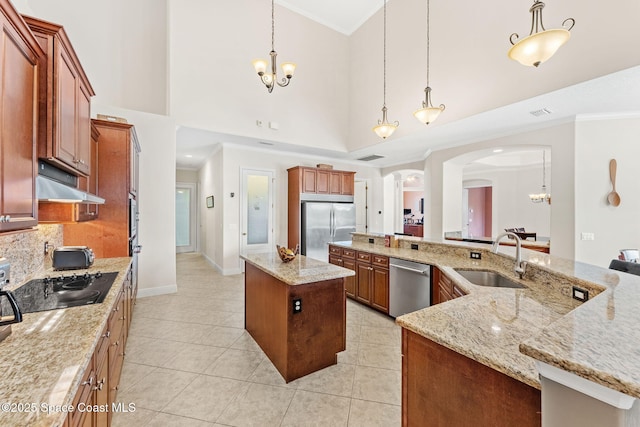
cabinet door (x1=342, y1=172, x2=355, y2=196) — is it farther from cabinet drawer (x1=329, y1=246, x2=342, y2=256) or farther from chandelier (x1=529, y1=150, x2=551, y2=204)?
chandelier (x1=529, y1=150, x2=551, y2=204)

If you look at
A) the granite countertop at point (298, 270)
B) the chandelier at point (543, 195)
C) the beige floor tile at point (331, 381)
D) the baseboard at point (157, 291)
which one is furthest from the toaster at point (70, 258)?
the chandelier at point (543, 195)

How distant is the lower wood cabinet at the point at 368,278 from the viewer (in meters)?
3.42

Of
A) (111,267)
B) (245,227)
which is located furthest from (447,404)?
(245,227)

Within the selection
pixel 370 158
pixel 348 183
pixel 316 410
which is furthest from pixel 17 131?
pixel 370 158

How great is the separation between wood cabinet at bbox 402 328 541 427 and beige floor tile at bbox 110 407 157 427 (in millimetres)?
1695

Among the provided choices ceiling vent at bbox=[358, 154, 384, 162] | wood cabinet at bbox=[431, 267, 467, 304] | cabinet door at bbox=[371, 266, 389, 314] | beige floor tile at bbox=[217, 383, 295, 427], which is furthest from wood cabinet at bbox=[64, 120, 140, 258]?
ceiling vent at bbox=[358, 154, 384, 162]

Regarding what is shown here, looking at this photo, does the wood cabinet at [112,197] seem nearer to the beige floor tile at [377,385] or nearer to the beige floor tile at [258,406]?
the beige floor tile at [258,406]

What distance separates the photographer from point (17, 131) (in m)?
1.18

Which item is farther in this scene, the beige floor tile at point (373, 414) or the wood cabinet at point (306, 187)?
the wood cabinet at point (306, 187)

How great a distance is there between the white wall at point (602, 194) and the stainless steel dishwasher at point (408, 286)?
2.88 meters

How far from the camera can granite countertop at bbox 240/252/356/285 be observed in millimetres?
2057

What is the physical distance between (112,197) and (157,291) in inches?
73.8

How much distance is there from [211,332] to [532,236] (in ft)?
23.4

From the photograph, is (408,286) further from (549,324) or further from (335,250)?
(549,324)
